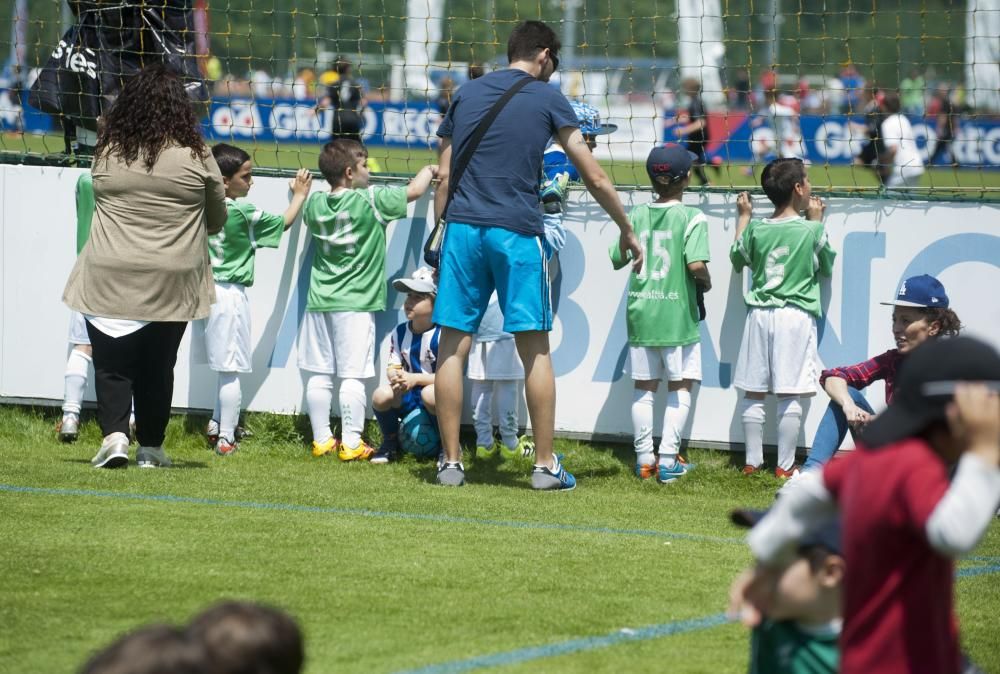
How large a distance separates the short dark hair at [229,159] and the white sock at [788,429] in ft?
12.2

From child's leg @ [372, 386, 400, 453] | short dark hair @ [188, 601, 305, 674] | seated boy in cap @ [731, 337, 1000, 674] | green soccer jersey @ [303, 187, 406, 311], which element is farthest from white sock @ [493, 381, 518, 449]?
short dark hair @ [188, 601, 305, 674]

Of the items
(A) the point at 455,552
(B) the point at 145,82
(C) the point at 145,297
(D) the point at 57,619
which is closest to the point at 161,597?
(D) the point at 57,619

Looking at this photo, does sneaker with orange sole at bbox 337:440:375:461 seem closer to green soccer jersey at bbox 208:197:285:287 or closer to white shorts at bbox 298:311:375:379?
white shorts at bbox 298:311:375:379

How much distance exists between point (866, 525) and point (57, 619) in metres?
2.85

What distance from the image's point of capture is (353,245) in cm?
862

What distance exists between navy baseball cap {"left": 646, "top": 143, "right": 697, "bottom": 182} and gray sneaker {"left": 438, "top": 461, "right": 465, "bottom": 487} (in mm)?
2203

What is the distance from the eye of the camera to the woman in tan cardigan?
7.23 metres

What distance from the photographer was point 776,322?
8.05 metres

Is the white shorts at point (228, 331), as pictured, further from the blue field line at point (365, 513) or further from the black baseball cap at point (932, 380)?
the black baseball cap at point (932, 380)

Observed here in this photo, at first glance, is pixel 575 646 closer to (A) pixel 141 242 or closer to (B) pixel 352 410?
(A) pixel 141 242

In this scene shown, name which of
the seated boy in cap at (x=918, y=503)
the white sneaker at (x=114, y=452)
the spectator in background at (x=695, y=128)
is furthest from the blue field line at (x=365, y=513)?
the seated boy in cap at (x=918, y=503)

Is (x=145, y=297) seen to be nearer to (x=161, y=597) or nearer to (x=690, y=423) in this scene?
(x=161, y=597)

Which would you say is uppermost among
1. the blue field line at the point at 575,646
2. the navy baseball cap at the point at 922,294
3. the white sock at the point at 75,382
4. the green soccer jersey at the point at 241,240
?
the green soccer jersey at the point at 241,240

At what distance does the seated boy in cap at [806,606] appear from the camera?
2971 mm
